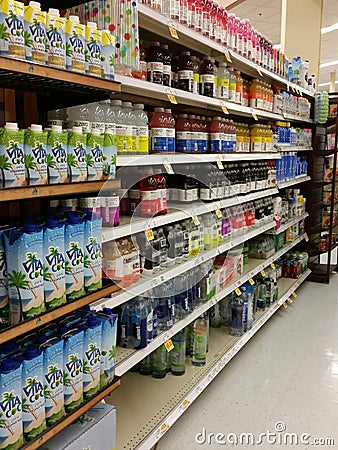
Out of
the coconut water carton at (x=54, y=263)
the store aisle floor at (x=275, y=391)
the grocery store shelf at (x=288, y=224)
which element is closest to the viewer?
the coconut water carton at (x=54, y=263)

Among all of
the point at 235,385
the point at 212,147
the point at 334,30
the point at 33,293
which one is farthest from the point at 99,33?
the point at 334,30

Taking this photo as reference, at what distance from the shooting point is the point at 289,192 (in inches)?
211

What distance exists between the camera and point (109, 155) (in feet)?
6.03

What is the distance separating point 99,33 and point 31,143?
54 centimetres

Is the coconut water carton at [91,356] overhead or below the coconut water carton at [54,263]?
below

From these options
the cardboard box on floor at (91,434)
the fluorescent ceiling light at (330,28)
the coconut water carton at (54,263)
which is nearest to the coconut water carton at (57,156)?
the coconut water carton at (54,263)

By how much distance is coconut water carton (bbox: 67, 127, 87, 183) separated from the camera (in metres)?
1.65

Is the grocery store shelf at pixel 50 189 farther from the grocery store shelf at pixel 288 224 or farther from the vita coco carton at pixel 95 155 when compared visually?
the grocery store shelf at pixel 288 224

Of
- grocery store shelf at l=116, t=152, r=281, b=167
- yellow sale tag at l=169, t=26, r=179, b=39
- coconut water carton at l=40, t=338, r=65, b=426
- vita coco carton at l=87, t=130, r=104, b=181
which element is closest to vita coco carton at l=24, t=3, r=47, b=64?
vita coco carton at l=87, t=130, r=104, b=181

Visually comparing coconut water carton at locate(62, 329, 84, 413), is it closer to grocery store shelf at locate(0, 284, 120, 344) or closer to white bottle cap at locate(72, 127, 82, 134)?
grocery store shelf at locate(0, 284, 120, 344)

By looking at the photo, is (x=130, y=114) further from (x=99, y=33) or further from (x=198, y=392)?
(x=198, y=392)

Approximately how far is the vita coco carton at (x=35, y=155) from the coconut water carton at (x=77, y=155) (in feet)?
0.43

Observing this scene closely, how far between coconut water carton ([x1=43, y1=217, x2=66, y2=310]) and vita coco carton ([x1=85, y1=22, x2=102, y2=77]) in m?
0.57

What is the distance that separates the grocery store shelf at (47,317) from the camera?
1391 millimetres
